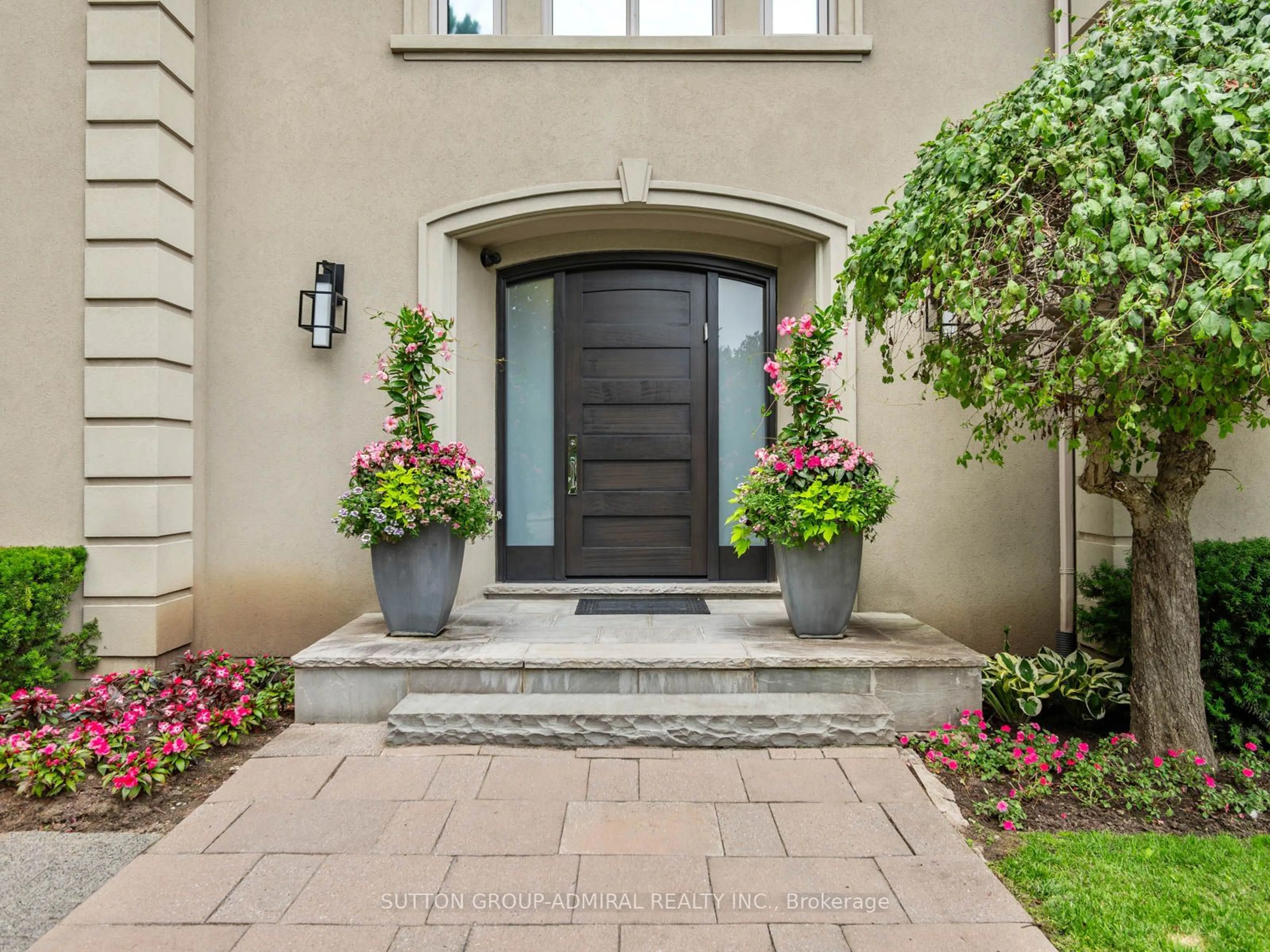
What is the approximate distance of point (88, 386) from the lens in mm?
3943

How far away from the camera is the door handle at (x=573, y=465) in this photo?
4918 millimetres

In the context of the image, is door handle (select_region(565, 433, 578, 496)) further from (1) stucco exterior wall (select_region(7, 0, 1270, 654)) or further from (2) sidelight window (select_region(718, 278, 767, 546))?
(1) stucco exterior wall (select_region(7, 0, 1270, 654))

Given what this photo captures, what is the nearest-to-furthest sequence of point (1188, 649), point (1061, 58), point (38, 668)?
point (1061, 58)
point (1188, 649)
point (38, 668)

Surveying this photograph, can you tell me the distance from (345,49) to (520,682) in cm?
371

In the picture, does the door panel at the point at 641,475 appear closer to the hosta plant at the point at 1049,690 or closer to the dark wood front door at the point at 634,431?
the dark wood front door at the point at 634,431

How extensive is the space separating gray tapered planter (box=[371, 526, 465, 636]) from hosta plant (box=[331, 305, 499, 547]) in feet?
0.16

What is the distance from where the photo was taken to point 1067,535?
14.1 ft

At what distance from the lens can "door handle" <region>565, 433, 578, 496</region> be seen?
4.92m

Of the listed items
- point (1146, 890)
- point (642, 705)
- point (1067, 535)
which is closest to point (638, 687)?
point (642, 705)

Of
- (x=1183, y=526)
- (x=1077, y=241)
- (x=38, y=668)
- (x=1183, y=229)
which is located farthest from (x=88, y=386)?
(x=1183, y=526)

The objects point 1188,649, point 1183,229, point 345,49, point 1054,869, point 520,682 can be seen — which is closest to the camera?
point 1054,869

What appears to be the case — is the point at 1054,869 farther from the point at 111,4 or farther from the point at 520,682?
the point at 111,4

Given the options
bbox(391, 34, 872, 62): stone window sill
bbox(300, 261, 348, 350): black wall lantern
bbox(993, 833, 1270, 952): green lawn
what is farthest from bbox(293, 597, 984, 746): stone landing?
bbox(391, 34, 872, 62): stone window sill

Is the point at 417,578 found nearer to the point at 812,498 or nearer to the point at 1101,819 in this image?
the point at 812,498
